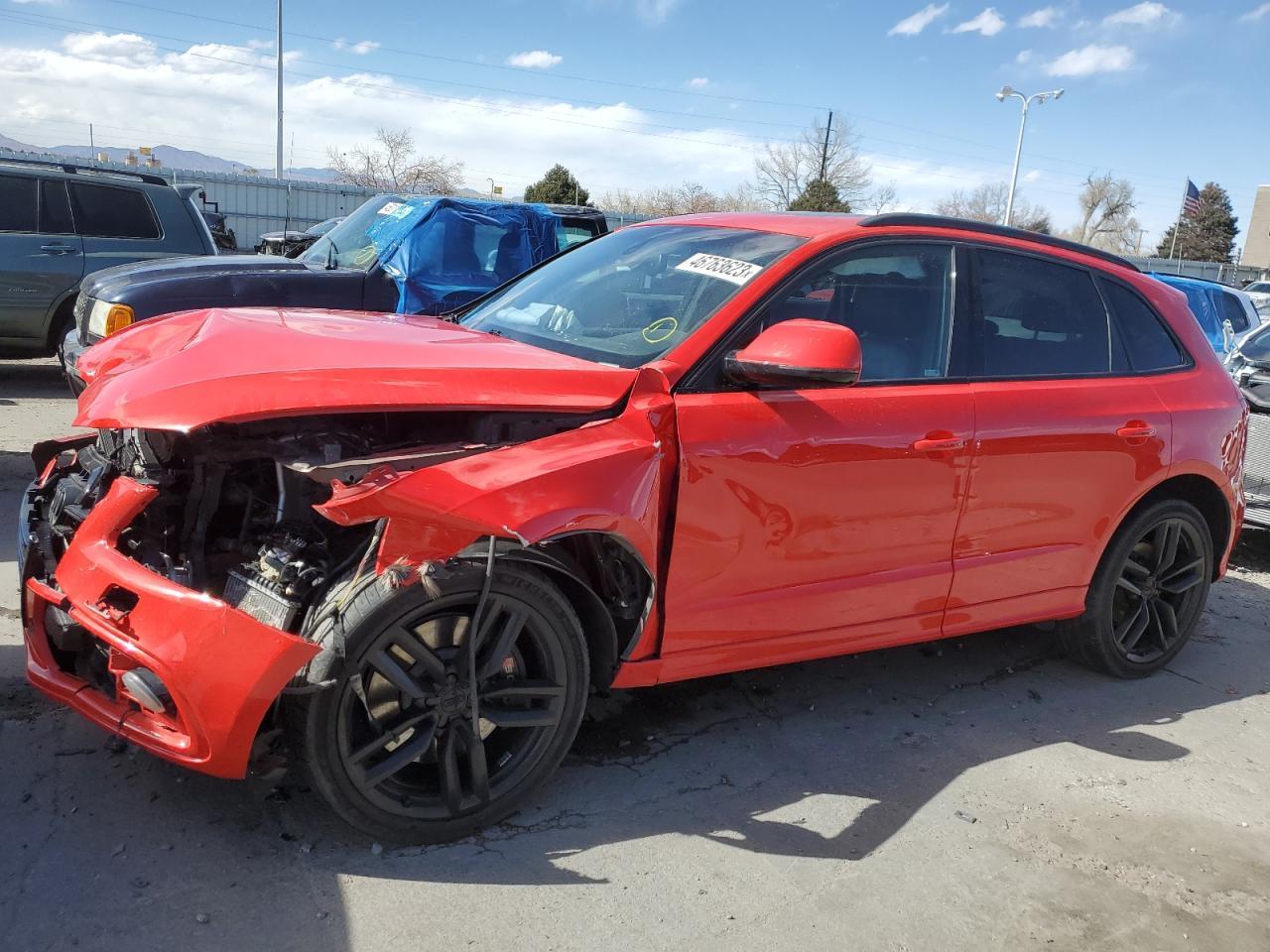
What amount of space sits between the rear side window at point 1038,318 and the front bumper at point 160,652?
8.90ft

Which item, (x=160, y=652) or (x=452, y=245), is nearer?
(x=160, y=652)

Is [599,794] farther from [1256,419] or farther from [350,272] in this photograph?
[1256,419]

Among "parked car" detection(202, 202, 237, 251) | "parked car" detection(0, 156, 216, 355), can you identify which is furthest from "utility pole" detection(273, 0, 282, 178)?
"parked car" detection(0, 156, 216, 355)

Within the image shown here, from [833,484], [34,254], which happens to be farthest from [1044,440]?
[34,254]

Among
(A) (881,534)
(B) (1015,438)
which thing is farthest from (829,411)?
(B) (1015,438)

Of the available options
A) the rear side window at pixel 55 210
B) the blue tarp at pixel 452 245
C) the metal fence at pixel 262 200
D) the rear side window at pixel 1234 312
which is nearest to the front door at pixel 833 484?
the blue tarp at pixel 452 245

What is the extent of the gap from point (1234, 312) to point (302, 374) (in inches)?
551

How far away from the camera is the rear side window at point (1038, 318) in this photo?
3840 mm

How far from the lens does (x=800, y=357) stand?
117 inches

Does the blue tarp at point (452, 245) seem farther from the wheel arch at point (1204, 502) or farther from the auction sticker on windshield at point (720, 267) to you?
the wheel arch at point (1204, 502)

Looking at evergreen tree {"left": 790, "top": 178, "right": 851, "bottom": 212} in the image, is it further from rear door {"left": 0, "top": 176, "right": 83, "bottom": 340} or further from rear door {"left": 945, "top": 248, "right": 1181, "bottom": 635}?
rear door {"left": 945, "top": 248, "right": 1181, "bottom": 635}

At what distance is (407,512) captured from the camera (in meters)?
2.47

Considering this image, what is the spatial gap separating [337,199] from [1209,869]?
95.9 ft

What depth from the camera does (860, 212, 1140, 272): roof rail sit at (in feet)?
12.1
